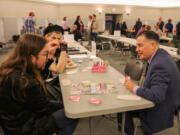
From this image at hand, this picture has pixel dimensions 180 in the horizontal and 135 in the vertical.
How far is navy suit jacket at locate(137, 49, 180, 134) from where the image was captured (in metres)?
1.45

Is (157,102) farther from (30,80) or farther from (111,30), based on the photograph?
(111,30)

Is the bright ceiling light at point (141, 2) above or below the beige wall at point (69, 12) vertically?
above

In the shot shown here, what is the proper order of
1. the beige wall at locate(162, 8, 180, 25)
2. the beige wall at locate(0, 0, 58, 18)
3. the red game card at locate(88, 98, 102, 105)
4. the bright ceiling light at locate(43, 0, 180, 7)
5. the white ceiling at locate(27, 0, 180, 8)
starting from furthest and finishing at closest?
the beige wall at locate(162, 8, 180, 25)
the bright ceiling light at locate(43, 0, 180, 7)
the white ceiling at locate(27, 0, 180, 8)
the beige wall at locate(0, 0, 58, 18)
the red game card at locate(88, 98, 102, 105)

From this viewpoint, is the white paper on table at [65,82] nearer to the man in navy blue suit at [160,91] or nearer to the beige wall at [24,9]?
the man in navy blue suit at [160,91]

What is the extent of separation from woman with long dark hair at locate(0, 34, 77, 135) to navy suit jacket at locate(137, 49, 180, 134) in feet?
2.70

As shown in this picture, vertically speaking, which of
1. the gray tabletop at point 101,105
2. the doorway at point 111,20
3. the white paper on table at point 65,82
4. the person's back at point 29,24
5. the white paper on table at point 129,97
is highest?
the doorway at point 111,20

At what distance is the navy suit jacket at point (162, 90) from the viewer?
4.75ft

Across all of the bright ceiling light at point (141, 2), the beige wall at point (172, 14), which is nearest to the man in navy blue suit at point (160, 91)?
the bright ceiling light at point (141, 2)

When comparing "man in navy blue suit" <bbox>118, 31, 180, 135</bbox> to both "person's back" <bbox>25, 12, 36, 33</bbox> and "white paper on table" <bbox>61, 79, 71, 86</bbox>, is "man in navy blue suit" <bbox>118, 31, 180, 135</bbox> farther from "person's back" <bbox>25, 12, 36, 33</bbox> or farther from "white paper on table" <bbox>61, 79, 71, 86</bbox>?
"person's back" <bbox>25, 12, 36, 33</bbox>

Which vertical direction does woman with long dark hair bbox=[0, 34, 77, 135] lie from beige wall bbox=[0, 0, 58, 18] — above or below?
below

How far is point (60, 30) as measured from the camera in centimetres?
293

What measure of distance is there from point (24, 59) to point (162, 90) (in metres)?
1.10

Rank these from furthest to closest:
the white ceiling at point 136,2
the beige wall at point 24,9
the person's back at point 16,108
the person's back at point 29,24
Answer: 1. the white ceiling at point 136,2
2. the beige wall at point 24,9
3. the person's back at point 29,24
4. the person's back at point 16,108

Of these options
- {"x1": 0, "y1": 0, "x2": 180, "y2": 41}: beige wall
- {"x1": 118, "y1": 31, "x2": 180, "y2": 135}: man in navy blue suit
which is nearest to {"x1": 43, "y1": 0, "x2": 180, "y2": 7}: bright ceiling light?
{"x1": 0, "y1": 0, "x2": 180, "y2": 41}: beige wall
